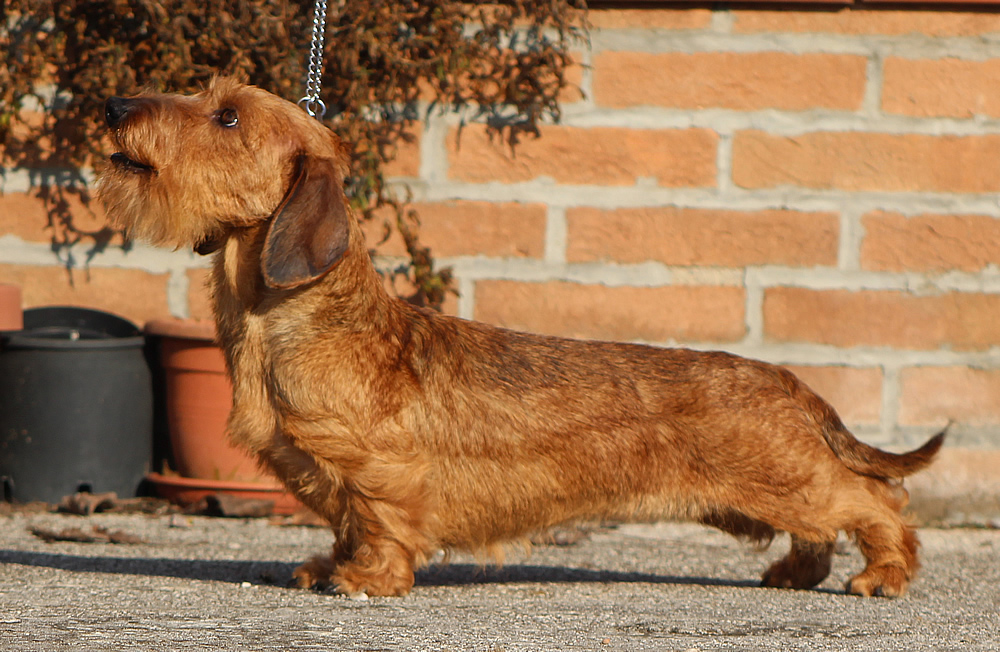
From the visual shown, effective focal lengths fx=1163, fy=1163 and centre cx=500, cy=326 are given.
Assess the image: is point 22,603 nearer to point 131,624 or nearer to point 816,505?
point 131,624

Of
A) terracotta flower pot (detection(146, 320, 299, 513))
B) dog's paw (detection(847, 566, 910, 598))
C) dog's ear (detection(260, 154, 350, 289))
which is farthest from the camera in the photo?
terracotta flower pot (detection(146, 320, 299, 513))

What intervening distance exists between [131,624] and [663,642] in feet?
4.24

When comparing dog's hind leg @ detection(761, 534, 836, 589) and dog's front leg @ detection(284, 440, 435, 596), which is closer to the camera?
dog's front leg @ detection(284, 440, 435, 596)

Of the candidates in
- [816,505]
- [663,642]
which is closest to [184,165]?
[663,642]

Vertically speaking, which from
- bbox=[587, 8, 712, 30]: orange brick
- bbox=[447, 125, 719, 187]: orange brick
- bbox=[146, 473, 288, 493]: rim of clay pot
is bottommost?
bbox=[146, 473, 288, 493]: rim of clay pot

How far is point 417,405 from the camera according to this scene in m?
3.43

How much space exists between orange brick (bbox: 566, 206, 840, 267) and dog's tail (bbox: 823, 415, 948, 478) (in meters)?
1.60

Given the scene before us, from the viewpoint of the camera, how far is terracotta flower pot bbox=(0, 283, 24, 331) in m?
5.12

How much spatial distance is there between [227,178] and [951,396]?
3.47 metres

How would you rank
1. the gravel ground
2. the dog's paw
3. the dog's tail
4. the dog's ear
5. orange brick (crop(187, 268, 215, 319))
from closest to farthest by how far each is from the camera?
1. the gravel ground
2. the dog's ear
3. the dog's paw
4. the dog's tail
5. orange brick (crop(187, 268, 215, 319))

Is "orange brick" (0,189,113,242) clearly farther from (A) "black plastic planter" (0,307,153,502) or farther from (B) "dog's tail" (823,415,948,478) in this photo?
(B) "dog's tail" (823,415,948,478)

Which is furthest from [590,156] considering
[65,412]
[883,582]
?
[65,412]

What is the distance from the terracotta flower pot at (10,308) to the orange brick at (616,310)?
6.72 ft

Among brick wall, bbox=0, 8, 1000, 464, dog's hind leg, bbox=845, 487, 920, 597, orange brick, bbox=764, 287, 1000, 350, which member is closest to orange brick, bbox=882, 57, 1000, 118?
brick wall, bbox=0, 8, 1000, 464
